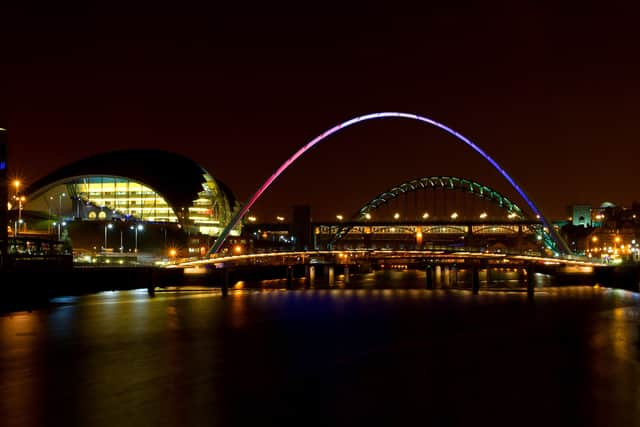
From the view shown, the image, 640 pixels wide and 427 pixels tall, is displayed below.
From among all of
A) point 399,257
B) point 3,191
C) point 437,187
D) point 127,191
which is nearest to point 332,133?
point 399,257

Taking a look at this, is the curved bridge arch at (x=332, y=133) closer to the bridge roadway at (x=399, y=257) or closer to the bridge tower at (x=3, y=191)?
the bridge roadway at (x=399, y=257)

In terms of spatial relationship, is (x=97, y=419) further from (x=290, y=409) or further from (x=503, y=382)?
(x=503, y=382)

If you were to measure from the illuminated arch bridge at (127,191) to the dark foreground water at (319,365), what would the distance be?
59.3 m

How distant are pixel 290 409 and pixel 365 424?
296cm

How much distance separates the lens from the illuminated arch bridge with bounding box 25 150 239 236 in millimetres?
108188

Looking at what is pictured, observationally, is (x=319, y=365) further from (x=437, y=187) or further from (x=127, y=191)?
(x=437, y=187)

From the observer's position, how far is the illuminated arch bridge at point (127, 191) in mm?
108188

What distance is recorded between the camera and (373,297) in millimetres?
62344

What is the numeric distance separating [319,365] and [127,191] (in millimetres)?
89733

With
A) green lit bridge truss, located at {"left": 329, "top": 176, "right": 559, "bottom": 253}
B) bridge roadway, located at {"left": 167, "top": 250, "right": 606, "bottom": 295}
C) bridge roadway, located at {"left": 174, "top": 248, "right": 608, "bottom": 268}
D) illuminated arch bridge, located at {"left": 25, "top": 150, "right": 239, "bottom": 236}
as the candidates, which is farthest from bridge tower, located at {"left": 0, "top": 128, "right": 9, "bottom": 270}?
green lit bridge truss, located at {"left": 329, "top": 176, "right": 559, "bottom": 253}

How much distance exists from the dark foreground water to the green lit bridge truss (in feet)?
247

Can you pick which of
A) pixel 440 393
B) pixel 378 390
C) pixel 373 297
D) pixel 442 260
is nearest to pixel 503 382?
pixel 440 393

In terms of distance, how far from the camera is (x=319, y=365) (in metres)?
29.1

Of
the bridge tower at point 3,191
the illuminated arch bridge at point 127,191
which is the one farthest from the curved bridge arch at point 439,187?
the bridge tower at point 3,191
